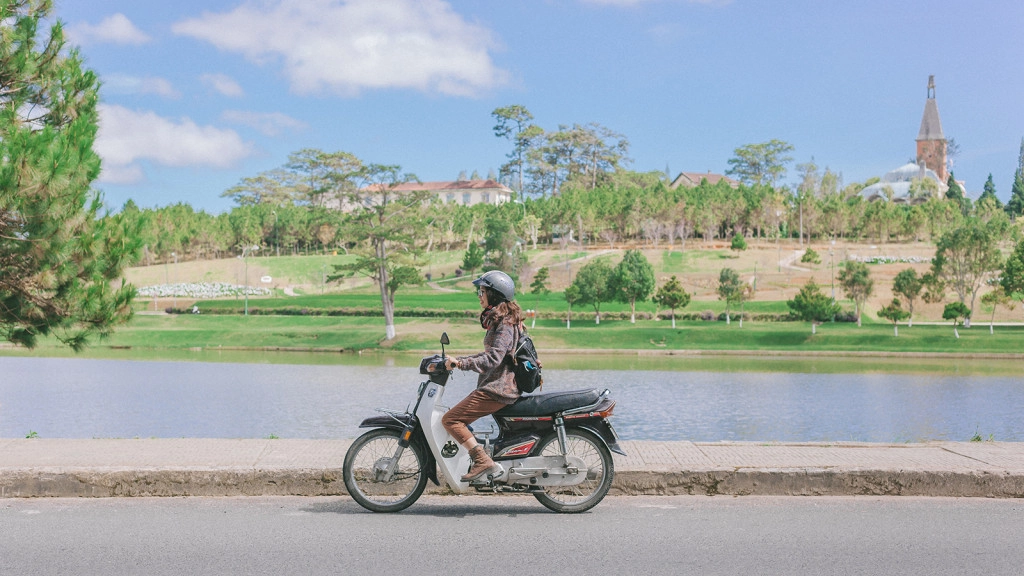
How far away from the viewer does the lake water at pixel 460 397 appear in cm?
1953

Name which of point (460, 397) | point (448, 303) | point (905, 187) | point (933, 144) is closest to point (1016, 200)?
point (905, 187)

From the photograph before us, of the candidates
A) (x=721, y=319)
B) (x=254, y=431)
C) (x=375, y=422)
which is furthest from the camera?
(x=721, y=319)

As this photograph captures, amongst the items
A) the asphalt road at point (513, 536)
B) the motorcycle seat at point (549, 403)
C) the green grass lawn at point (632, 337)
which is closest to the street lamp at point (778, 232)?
the green grass lawn at point (632, 337)

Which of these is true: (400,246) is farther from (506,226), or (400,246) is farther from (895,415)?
(895,415)

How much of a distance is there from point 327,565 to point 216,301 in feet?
234

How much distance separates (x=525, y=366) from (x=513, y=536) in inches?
51.6

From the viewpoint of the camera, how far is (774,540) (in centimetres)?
629

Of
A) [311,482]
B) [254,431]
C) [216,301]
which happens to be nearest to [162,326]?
[216,301]

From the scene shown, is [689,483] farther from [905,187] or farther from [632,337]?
[905,187]

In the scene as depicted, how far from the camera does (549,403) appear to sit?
7.23m

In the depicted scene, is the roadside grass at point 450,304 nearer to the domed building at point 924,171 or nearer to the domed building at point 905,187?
the domed building at point 905,187

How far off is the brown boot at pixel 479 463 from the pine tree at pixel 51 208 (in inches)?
271

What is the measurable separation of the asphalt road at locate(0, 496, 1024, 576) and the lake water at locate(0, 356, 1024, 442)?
9.82 metres

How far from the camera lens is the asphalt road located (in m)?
5.66
